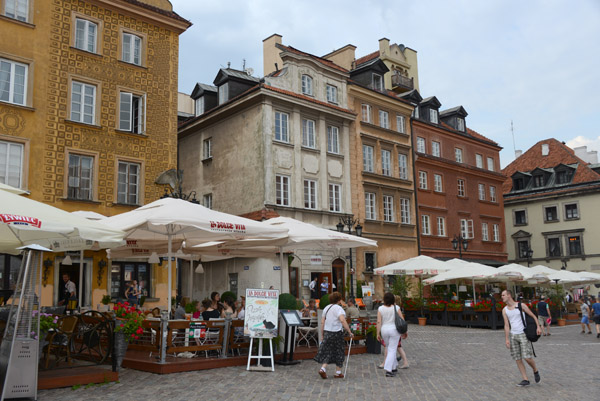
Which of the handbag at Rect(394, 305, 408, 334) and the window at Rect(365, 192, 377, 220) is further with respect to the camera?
the window at Rect(365, 192, 377, 220)

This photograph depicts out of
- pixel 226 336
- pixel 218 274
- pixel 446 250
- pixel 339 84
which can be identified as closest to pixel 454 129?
pixel 446 250

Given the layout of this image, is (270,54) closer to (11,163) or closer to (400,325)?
(11,163)

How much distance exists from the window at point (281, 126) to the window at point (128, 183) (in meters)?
8.53

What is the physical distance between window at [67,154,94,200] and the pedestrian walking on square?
17017mm

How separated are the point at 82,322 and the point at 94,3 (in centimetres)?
1681

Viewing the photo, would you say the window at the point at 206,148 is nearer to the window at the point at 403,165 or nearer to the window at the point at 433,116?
the window at the point at 403,165

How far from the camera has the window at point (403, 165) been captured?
3730 cm

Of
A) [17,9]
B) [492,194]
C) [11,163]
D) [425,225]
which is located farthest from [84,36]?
[492,194]

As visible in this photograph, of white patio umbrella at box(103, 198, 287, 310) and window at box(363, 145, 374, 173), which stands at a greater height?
window at box(363, 145, 374, 173)

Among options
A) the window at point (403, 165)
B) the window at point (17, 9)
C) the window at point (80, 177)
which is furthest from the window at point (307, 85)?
the window at point (17, 9)

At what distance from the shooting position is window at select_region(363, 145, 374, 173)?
34.6 m

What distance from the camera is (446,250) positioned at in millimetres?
39625

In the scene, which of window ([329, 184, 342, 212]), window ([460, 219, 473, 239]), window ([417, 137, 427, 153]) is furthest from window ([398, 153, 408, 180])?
window ([460, 219, 473, 239])

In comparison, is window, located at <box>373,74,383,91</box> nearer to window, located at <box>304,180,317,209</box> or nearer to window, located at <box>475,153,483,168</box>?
window, located at <box>304,180,317,209</box>
